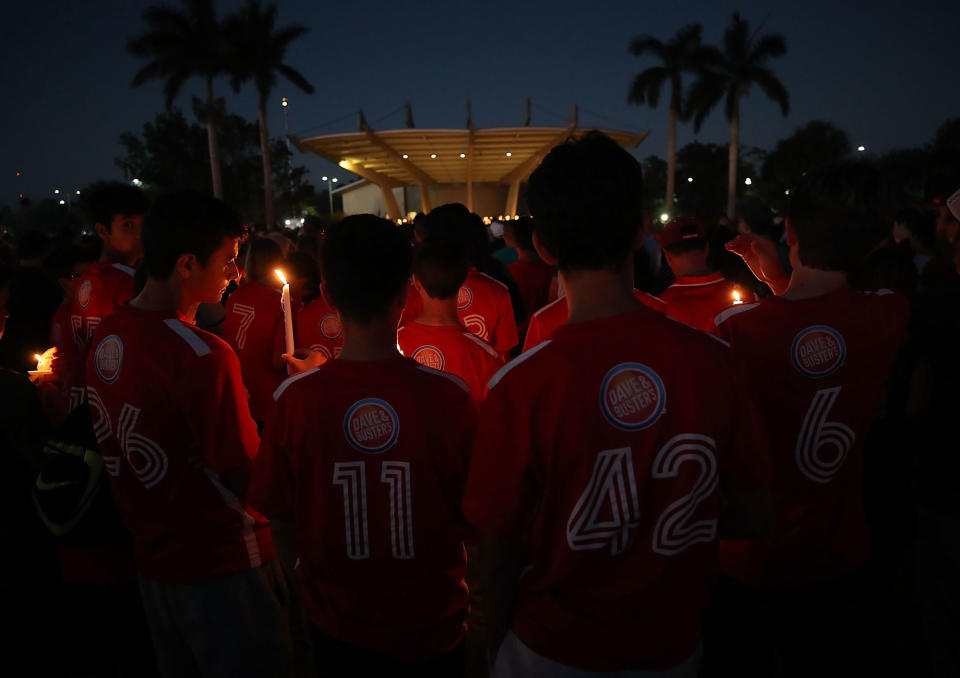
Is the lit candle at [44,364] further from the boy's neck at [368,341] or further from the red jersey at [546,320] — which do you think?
the red jersey at [546,320]

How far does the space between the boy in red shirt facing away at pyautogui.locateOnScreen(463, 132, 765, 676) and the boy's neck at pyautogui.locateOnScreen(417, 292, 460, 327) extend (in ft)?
5.42

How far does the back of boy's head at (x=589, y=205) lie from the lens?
1.41 meters

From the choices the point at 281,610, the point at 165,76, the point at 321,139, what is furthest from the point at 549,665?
the point at 321,139

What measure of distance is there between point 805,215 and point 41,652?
3940 millimetres

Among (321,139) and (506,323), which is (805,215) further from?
(321,139)

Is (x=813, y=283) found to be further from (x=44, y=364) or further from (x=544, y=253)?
(x=44, y=364)

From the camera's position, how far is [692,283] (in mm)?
3943

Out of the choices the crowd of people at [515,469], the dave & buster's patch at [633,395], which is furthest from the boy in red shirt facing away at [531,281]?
the dave & buster's patch at [633,395]

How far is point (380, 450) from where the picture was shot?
181 centimetres

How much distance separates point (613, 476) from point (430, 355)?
6.02 ft

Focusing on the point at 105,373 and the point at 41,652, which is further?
the point at 41,652

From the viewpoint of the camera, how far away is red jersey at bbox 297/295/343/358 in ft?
13.5

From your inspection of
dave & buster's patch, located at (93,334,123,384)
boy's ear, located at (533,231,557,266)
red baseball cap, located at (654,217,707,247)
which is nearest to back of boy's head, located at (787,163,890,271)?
boy's ear, located at (533,231,557,266)

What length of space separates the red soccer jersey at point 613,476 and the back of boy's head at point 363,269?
0.65m
